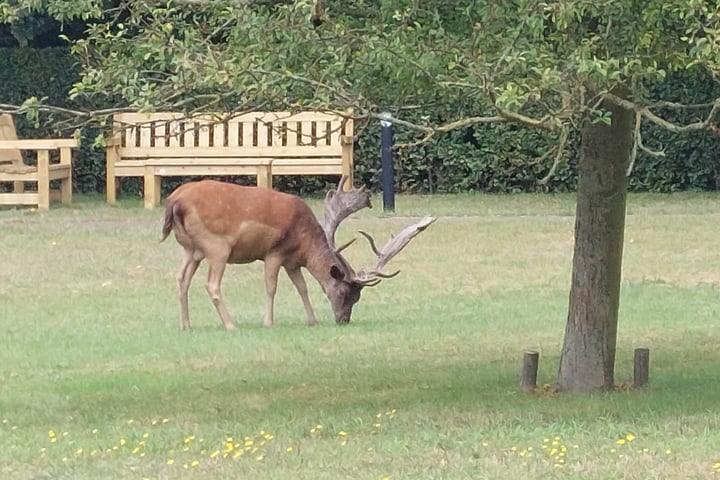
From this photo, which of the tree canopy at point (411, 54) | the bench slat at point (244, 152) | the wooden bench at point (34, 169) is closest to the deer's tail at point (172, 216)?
the tree canopy at point (411, 54)

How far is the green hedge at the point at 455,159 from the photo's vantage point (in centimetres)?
2330

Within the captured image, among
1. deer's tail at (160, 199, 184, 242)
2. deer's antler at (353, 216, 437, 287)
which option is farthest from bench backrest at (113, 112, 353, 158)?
deer's tail at (160, 199, 184, 242)

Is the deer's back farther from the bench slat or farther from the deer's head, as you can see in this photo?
the bench slat

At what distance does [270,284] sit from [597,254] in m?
4.20

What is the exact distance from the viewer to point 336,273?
12.9 metres

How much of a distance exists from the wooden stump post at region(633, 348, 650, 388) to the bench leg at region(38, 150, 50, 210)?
13.0 m

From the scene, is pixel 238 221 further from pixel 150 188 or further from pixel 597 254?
pixel 150 188

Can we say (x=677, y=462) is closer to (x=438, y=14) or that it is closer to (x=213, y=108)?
(x=438, y=14)

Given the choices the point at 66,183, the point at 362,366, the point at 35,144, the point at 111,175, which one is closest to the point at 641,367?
the point at 362,366

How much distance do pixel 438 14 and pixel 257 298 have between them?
7.56m

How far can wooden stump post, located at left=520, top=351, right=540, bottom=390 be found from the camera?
934 cm

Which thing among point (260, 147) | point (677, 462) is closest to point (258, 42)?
point (677, 462)

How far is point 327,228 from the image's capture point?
1351cm

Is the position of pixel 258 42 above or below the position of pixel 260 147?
above
